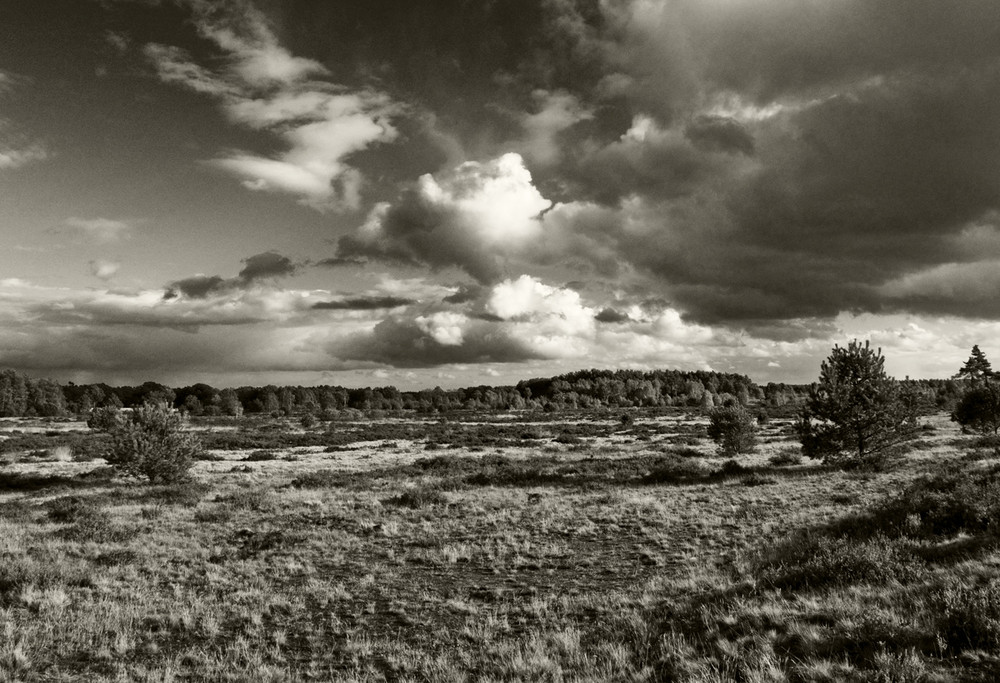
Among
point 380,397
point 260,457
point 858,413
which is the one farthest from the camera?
point 380,397

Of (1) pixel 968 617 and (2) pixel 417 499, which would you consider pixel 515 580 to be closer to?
(1) pixel 968 617

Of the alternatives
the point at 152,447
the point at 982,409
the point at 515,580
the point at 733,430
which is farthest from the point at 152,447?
the point at 982,409

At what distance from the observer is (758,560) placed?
13031mm

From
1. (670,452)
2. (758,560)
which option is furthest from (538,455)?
(758,560)

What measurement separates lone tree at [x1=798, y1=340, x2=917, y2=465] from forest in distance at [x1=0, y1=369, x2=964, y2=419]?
82.5 metres

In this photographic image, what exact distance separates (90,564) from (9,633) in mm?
5284

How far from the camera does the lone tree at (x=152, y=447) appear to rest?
27.8 m

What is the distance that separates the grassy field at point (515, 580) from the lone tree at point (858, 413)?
187 centimetres

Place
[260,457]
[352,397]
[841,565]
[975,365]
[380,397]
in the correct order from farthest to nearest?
[352,397] < [380,397] < [975,365] < [260,457] < [841,565]

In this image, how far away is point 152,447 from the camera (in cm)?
2819

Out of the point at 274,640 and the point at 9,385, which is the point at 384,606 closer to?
the point at 274,640

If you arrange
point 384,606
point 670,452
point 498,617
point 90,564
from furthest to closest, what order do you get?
1. point 670,452
2. point 90,564
3. point 384,606
4. point 498,617

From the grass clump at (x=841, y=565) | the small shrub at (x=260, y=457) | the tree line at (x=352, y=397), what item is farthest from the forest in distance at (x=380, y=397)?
the grass clump at (x=841, y=565)

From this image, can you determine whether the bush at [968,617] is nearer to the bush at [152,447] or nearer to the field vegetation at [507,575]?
the field vegetation at [507,575]
